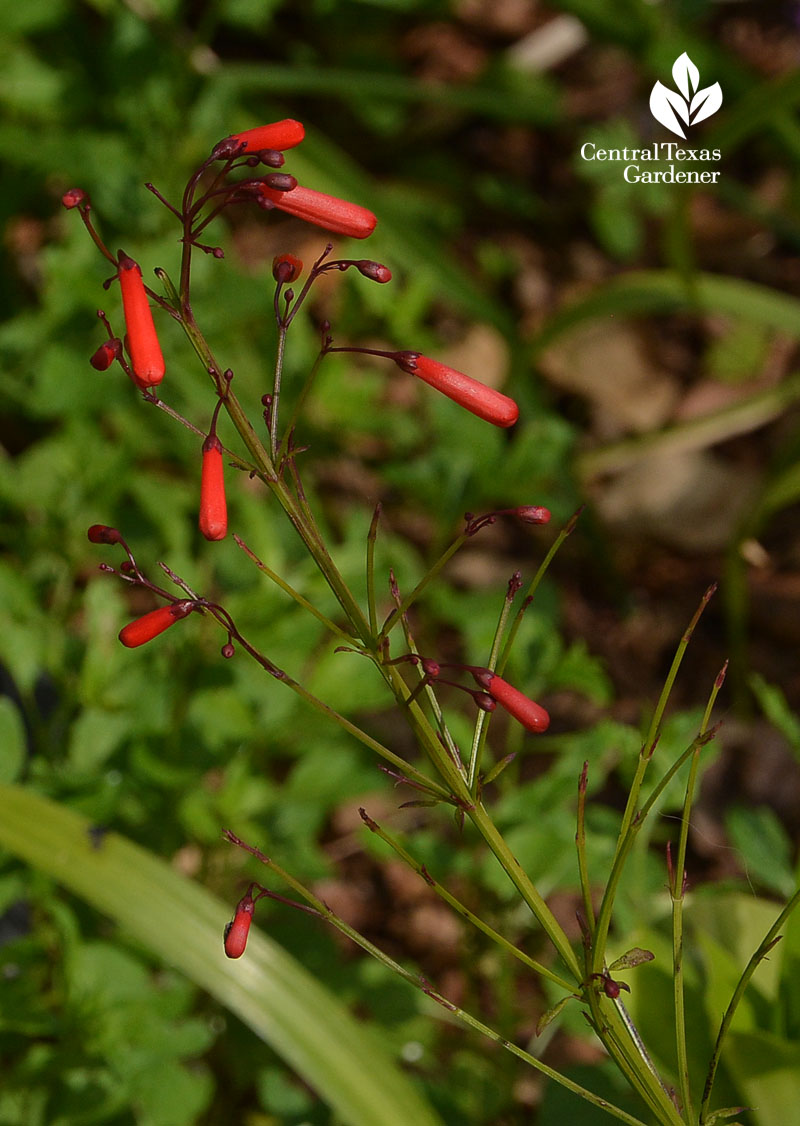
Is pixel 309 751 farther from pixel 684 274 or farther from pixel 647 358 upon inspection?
pixel 647 358

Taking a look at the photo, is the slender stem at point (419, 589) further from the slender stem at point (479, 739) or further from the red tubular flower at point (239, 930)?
the red tubular flower at point (239, 930)

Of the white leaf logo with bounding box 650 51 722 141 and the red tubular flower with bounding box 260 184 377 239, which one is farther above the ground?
the red tubular flower with bounding box 260 184 377 239

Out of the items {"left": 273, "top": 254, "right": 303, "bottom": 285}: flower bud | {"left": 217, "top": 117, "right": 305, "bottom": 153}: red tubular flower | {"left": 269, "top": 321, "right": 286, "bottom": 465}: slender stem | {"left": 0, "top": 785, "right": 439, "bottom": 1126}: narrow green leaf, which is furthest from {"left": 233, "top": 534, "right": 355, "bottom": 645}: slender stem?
{"left": 0, "top": 785, "right": 439, "bottom": 1126}: narrow green leaf

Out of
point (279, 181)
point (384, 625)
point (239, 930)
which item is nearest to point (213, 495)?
point (384, 625)

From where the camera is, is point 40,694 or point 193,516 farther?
point 193,516

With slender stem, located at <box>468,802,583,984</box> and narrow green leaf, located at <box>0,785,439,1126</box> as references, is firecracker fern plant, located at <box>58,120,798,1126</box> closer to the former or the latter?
slender stem, located at <box>468,802,583,984</box>

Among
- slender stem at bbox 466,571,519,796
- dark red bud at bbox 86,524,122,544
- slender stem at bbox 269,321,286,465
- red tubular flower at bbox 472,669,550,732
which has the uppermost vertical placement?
slender stem at bbox 269,321,286,465

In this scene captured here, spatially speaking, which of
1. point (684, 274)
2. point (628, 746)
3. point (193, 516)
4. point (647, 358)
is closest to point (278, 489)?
point (628, 746)
